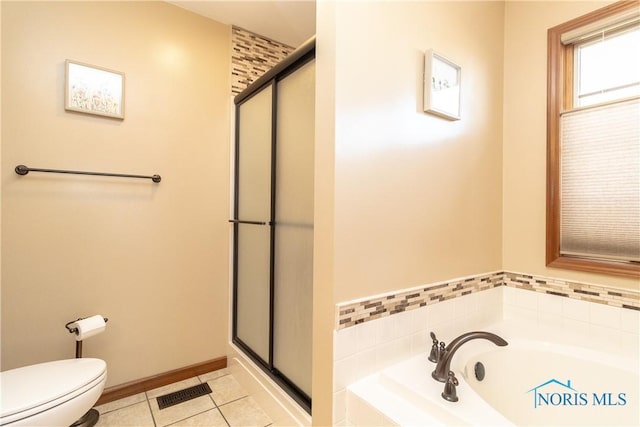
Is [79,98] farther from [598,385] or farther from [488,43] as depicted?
[598,385]

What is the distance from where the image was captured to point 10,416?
44.4 inches

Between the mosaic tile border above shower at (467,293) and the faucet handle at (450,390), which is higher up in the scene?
the mosaic tile border above shower at (467,293)

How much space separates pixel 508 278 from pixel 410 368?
0.99 m

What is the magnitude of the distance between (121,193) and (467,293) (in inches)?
83.7

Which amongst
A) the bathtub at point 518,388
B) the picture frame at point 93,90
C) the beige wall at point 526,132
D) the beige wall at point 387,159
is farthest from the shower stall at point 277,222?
the beige wall at point 526,132

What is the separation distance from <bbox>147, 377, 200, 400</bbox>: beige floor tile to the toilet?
596mm

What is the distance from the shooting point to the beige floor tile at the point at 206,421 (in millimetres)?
1662

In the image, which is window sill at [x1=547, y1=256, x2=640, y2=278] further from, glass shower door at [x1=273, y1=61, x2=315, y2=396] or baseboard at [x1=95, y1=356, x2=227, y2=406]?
baseboard at [x1=95, y1=356, x2=227, y2=406]

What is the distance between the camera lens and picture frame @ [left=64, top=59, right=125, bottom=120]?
170 centimetres

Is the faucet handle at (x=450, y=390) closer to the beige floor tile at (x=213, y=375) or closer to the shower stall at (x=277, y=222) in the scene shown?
the shower stall at (x=277, y=222)

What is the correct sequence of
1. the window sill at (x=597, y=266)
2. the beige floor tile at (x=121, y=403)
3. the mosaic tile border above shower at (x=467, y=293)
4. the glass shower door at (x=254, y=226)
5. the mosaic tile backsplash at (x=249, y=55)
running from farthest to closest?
the mosaic tile backsplash at (x=249, y=55) → the glass shower door at (x=254, y=226) → the beige floor tile at (x=121, y=403) → the window sill at (x=597, y=266) → the mosaic tile border above shower at (x=467, y=293)

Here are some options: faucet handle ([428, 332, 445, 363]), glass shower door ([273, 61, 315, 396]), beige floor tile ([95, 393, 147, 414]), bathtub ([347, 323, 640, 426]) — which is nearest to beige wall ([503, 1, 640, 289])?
bathtub ([347, 323, 640, 426])

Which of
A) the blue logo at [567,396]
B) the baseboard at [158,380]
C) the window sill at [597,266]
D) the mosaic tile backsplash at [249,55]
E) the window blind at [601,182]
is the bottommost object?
the baseboard at [158,380]

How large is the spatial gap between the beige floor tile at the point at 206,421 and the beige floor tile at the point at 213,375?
1.25 ft
